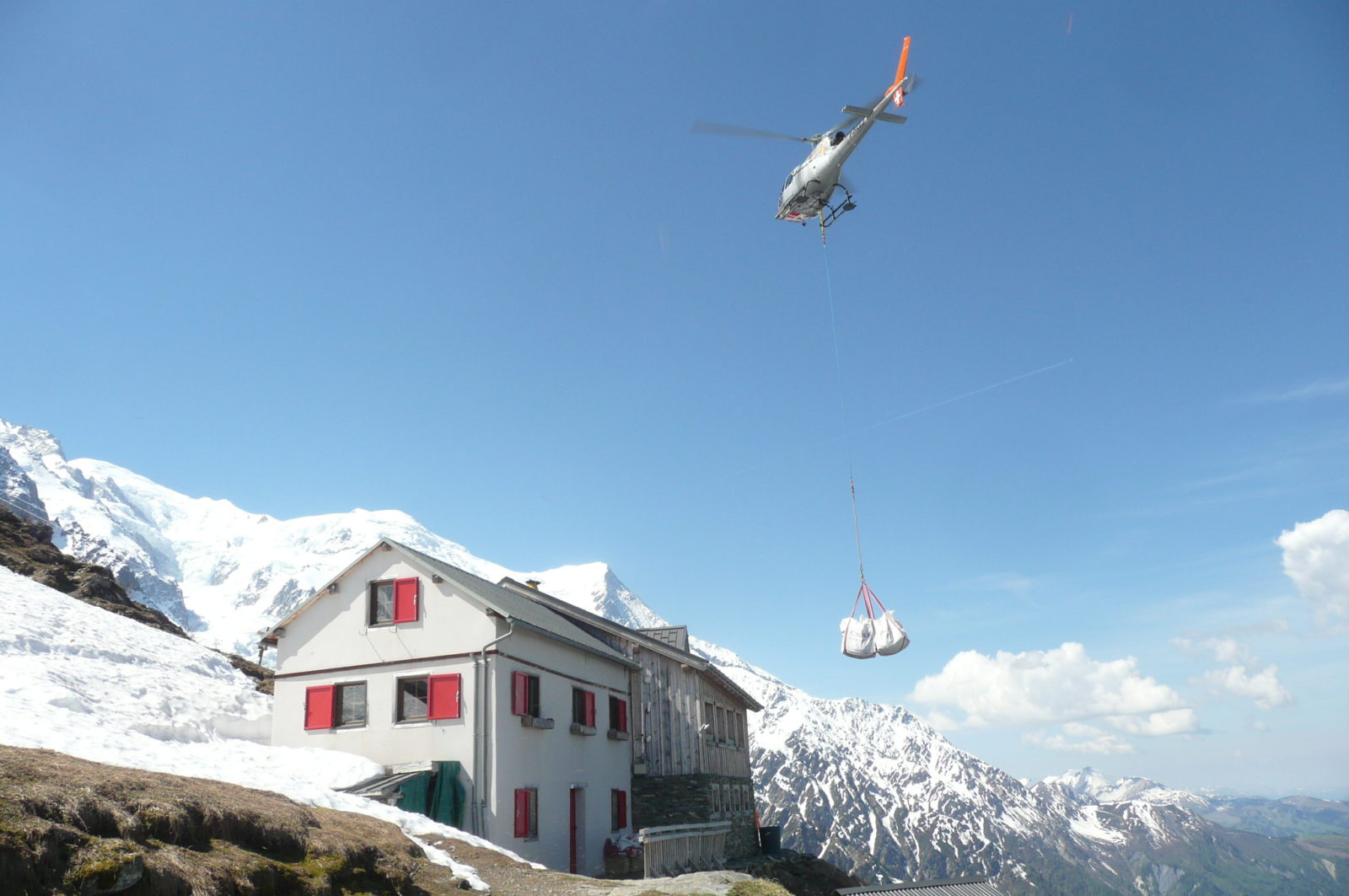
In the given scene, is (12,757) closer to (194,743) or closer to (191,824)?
(191,824)

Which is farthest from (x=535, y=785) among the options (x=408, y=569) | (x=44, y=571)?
(x=44, y=571)

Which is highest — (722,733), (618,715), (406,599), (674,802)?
(406,599)

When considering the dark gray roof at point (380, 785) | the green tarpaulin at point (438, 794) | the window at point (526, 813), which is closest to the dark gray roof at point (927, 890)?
the window at point (526, 813)

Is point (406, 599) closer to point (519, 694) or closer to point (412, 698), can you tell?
point (412, 698)

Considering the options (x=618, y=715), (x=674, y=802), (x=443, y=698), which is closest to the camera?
(x=443, y=698)

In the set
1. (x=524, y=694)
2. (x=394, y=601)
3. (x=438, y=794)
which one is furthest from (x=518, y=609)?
(x=438, y=794)

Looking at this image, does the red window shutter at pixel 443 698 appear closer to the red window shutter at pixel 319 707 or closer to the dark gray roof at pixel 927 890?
the red window shutter at pixel 319 707

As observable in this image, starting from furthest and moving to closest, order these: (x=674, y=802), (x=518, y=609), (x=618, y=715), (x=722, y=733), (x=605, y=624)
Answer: (x=722, y=733)
(x=605, y=624)
(x=674, y=802)
(x=618, y=715)
(x=518, y=609)

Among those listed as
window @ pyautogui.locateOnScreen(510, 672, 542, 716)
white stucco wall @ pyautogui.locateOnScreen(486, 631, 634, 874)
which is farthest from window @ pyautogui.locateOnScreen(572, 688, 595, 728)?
window @ pyautogui.locateOnScreen(510, 672, 542, 716)
